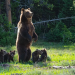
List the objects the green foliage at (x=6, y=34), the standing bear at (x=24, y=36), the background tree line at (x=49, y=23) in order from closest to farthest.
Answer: the standing bear at (x=24, y=36) < the green foliage at (x=6, y=34) < the background tree line at (x=49, y=23)

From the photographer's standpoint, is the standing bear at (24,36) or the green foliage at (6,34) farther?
the green foliage at (6,34)

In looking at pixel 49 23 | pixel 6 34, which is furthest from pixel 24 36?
pixel 49 23

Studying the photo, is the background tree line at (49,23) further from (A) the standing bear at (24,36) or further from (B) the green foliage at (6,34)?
(A) the standing bear at (24,36)

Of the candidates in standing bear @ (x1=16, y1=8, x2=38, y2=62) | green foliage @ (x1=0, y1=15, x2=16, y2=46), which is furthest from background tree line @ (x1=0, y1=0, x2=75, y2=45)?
standing bear @ (x1=16, y1=8, x2=38, y2=62)

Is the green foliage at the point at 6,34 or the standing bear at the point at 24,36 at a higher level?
the standing bear at the point at 24,36

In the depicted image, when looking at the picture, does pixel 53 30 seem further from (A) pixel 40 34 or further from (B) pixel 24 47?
(B) pixel 24 47

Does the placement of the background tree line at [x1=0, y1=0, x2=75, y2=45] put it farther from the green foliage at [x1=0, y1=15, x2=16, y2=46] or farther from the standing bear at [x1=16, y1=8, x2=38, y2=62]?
the standing bear at [x1=16, y1=8, x2=38, y2=62]

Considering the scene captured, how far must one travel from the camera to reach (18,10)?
24062 mm

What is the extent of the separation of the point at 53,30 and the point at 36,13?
542 cm

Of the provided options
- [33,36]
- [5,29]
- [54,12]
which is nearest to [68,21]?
[54,12]

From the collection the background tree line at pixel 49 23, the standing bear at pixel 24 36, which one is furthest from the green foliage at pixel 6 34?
the standing bear at pixel 24 36

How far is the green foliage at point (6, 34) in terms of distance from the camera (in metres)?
16.6

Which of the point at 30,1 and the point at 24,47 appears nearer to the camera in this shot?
the point at 24,47

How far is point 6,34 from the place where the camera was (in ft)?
56.3
